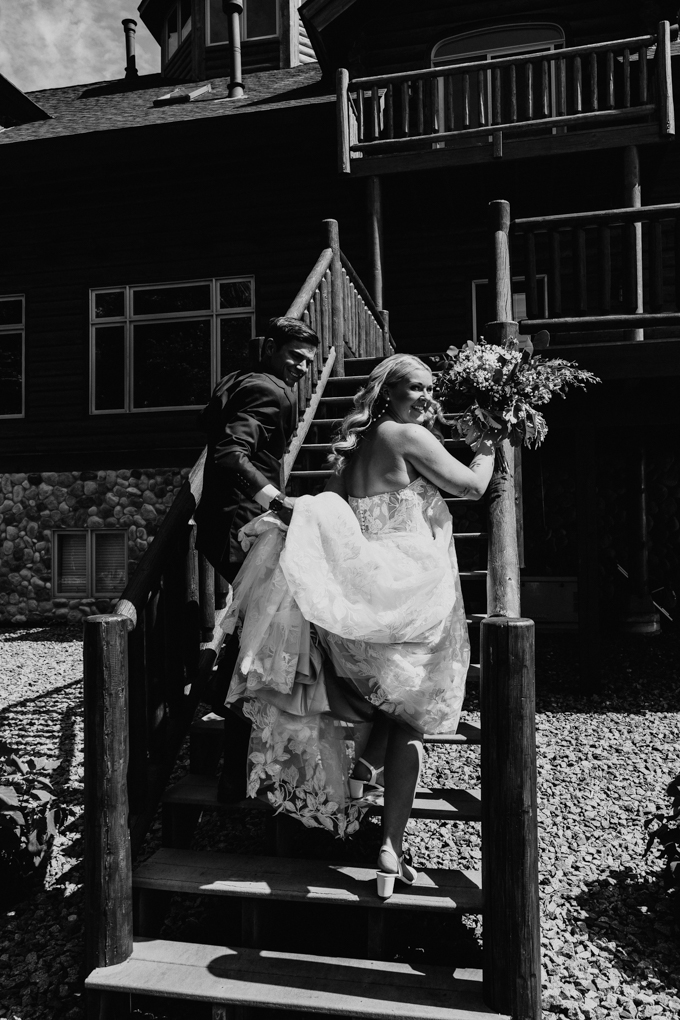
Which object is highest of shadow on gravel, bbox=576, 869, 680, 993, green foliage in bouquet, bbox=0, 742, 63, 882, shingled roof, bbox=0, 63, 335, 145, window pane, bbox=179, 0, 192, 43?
window pane, bbox=179, 0, 192, 43

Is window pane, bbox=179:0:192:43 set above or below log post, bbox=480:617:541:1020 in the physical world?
above

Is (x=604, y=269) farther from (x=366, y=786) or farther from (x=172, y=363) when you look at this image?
(x=172, y=363)

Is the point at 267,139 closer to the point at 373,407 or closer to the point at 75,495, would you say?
the point at 75,495

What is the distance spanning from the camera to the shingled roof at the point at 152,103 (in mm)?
10406

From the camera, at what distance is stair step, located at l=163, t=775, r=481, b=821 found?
2994 mm

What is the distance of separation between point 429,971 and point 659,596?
26.0 feet

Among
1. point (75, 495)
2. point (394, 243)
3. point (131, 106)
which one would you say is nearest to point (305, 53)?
point (131, 106)

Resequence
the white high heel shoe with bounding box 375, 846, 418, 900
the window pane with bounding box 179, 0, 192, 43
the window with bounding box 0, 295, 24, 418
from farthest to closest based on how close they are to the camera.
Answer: the window pane with bounding box 179, 0, 192, 43 < the window with bounding box 0, 295, 24, 418 < the white high heel shoe with bounding box 375, 846, 418, 900

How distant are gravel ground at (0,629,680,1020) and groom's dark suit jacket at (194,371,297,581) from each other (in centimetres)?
159

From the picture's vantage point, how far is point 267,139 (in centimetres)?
991

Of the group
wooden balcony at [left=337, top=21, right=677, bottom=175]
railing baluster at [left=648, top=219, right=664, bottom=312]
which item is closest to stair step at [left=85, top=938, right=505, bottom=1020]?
railing baluster at [left=648, top=219, right=664, bottom=312]

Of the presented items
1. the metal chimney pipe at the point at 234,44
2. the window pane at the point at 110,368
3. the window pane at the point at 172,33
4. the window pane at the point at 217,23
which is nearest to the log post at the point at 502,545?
the window pane at the point at 110,368

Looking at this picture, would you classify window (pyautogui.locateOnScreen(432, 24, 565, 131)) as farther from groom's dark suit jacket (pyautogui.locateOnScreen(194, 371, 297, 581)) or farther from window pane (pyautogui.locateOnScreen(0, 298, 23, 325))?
groom's dark suit jacket (pyautogui.locateOnScreen(194, 371, 297, 581))

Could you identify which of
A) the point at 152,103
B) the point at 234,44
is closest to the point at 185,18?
the point at 234,44
